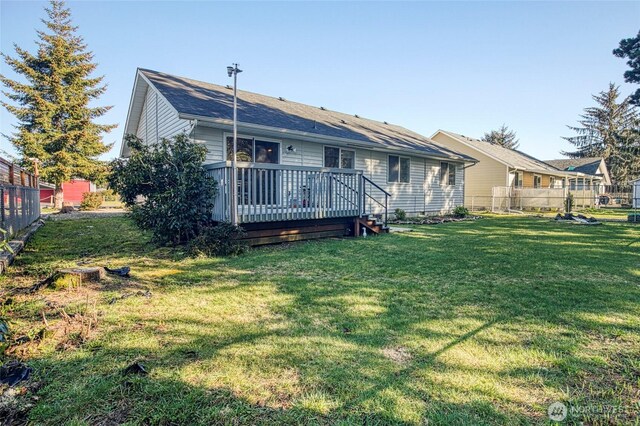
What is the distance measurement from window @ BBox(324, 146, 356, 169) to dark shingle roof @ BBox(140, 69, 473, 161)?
61 centimetres

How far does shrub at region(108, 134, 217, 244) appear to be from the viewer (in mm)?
6738

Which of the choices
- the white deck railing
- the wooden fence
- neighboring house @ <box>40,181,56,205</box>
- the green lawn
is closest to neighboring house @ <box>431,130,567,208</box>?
the white deck railing

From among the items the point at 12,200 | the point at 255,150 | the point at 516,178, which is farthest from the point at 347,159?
the point at 516,178

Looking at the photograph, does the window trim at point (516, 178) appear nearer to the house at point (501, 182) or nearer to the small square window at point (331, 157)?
the house at point (501, 182)

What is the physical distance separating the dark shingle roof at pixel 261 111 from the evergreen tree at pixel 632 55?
302 inches

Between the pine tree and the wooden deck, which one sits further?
the pine tree

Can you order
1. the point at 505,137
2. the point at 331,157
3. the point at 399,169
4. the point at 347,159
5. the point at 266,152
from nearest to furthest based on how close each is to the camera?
1. the point at 266,152
2. the point at 331,157
3. the point at 347,159
4. the point at 399,169
5. the point at 505,137

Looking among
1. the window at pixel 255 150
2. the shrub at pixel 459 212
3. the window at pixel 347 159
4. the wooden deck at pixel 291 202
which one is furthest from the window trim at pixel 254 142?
the shrub at pixel 459 212

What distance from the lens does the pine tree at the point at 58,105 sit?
2048cm

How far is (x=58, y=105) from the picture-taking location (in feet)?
69.3

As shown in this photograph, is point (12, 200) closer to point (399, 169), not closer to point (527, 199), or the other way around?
point (399, 169)

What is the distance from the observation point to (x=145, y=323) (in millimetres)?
3148

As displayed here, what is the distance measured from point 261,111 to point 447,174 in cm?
1023

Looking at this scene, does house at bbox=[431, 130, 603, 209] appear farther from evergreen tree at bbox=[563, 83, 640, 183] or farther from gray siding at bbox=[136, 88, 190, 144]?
evergreen tree at bbox=[563, 83, 640, 183]
